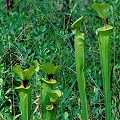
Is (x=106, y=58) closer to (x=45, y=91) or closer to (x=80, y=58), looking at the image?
(x=80, y=58)

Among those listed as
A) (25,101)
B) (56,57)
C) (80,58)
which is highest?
(80,58)

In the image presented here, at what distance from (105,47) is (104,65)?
5 centimetres

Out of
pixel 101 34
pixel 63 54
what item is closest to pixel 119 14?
pixel 63 54

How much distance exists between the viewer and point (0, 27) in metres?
2.28

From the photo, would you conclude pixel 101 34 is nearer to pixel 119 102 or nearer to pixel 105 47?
pixel 105 47

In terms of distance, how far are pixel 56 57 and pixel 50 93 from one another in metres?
1.26

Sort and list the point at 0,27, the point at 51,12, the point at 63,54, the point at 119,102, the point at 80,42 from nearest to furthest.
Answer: the point at 80,42, the point at 119,102, the point at 63,54, the point at 0,27, the point at 51,12

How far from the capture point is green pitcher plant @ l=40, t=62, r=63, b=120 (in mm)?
908

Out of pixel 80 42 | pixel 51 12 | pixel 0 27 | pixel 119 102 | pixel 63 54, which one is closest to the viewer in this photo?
pixel 80 42

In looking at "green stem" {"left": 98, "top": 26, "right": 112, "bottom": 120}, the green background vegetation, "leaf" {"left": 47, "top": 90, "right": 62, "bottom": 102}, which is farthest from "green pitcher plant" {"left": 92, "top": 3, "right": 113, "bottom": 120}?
the green background vegetation

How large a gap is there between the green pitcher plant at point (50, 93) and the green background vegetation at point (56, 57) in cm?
32

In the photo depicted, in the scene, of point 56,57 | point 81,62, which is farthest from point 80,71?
point 56,57

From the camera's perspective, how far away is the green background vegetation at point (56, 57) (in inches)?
64.2

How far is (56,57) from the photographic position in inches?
85.1
